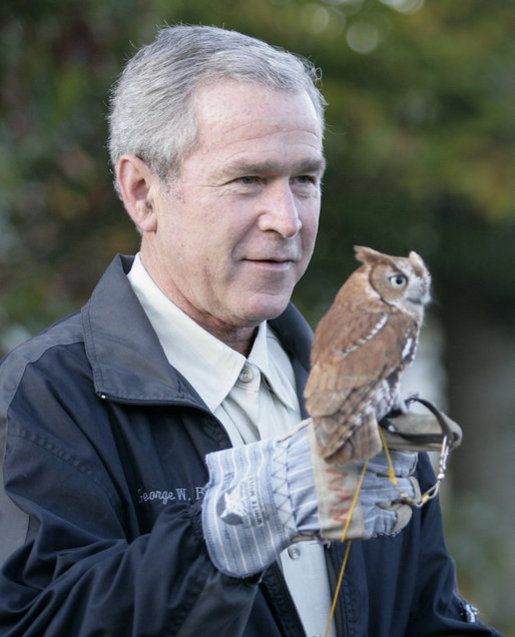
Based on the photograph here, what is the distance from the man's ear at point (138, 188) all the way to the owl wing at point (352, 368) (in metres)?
0.70

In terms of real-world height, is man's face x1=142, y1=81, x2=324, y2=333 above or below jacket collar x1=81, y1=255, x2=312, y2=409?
above

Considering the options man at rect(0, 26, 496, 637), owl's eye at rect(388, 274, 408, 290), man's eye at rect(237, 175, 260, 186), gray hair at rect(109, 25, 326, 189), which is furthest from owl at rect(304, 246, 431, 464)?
gray hair at rect(109, 25, 326, 189)

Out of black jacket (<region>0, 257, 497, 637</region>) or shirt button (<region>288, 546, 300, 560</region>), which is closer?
black jacket (<region>0, 257, 497, 637</region>)

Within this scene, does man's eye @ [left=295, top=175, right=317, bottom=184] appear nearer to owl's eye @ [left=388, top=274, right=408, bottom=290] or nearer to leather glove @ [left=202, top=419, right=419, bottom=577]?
owl's eye @ [left=388, top=274, right=408, bottom=290]

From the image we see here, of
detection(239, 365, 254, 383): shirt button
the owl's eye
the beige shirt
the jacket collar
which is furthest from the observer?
detection(239, 365, 254, 383): shirt button

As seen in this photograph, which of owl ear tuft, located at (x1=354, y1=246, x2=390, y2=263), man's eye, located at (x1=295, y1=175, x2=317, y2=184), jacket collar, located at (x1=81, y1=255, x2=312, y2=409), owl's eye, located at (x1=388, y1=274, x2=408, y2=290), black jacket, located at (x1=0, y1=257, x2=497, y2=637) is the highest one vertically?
man's eye, located at (x1=295, y1=175, x2=317, y2=184)

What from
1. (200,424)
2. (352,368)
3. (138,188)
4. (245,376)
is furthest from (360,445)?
(138,188)

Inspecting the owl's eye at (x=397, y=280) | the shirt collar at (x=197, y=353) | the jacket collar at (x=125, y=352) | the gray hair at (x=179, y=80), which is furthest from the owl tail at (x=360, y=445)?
the gray hair at (x=179, y=80)

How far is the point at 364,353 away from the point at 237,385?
57 centimetres

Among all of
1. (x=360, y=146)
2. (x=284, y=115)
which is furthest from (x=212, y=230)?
(x=360, y=146)

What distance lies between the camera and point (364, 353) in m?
1.86

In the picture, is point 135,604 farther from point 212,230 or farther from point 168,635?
point 212,230

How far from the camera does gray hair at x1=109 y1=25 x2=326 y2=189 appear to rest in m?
2.28

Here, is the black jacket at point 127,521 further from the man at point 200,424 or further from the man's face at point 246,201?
the man's face at point 246,201
